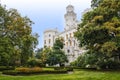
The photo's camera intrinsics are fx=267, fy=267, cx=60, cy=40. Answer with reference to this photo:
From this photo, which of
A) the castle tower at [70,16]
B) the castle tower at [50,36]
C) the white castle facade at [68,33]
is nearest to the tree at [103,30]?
the white castle facade at [68,33]

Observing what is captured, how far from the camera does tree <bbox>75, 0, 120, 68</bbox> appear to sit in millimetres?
33125

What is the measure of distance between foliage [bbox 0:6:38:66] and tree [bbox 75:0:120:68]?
717 cm

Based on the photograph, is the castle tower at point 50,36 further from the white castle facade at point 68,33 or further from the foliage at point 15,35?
the foliage at point 15,35

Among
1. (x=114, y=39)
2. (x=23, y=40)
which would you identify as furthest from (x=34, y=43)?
(x=114, y=39)

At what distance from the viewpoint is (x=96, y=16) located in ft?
118

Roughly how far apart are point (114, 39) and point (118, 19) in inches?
129

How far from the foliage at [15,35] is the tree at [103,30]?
7168mm

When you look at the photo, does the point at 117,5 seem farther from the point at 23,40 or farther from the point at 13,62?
the point at 13,62

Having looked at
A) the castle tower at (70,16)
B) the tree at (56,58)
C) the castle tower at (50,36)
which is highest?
the castle tower at (70,16)

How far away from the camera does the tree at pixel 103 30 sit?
109 ft

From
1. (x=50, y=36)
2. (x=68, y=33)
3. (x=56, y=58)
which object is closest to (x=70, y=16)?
(x=68, y=33)

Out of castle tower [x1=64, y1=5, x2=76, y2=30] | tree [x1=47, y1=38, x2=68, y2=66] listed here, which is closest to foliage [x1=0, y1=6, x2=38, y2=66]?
tree [x1=47, y1=38, x2=68, y2=66]

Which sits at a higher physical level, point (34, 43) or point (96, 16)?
point (96, 16)

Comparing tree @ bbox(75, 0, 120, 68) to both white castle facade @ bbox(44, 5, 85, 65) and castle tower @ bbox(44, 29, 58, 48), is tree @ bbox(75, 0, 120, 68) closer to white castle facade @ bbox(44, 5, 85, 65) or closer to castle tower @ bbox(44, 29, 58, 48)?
white castle facade @ bbox(44, 5, 85, 65)
